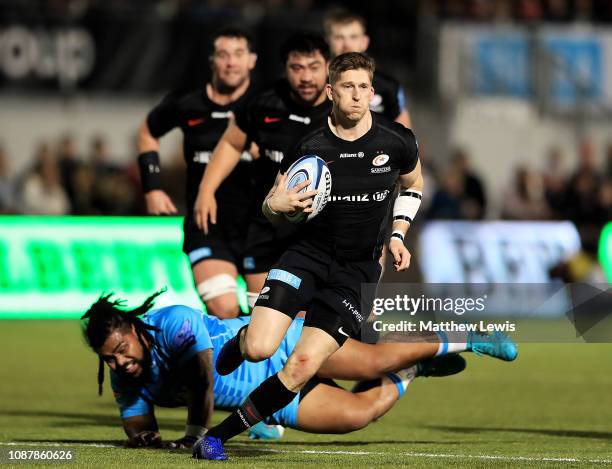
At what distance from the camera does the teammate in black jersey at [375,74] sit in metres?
10.4

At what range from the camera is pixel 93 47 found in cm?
2197

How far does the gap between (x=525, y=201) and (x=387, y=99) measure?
10313 mm

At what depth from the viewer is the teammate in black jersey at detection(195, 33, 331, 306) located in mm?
9305

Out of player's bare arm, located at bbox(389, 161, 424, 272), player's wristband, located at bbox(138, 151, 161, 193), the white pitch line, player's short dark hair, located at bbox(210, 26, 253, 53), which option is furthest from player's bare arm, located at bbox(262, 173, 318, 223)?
player's wristband, located at bbox(138, 151, 161, 193)

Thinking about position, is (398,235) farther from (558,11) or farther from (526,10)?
(558,11)

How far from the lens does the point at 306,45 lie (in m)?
9.26

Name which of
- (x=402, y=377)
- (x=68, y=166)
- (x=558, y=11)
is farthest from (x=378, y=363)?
(x=558, y=11)

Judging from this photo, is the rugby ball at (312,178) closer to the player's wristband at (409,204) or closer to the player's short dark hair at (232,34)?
the player's wristband at (409,204)

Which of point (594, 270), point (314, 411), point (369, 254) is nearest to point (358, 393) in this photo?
point (314, 411)

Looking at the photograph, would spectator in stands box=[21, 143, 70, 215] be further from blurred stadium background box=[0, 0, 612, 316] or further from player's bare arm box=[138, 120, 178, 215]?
player's bare arm box=[138, 120, 178, 215]

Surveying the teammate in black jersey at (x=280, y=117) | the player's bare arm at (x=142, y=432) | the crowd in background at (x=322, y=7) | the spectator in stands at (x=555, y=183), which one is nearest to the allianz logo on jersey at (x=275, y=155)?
the teammate in black jersey at (x=280, y=117)

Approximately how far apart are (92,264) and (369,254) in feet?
31.4

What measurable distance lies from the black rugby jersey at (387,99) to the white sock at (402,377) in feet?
7.11

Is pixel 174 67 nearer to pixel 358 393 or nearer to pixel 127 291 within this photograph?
pixel 127 291
